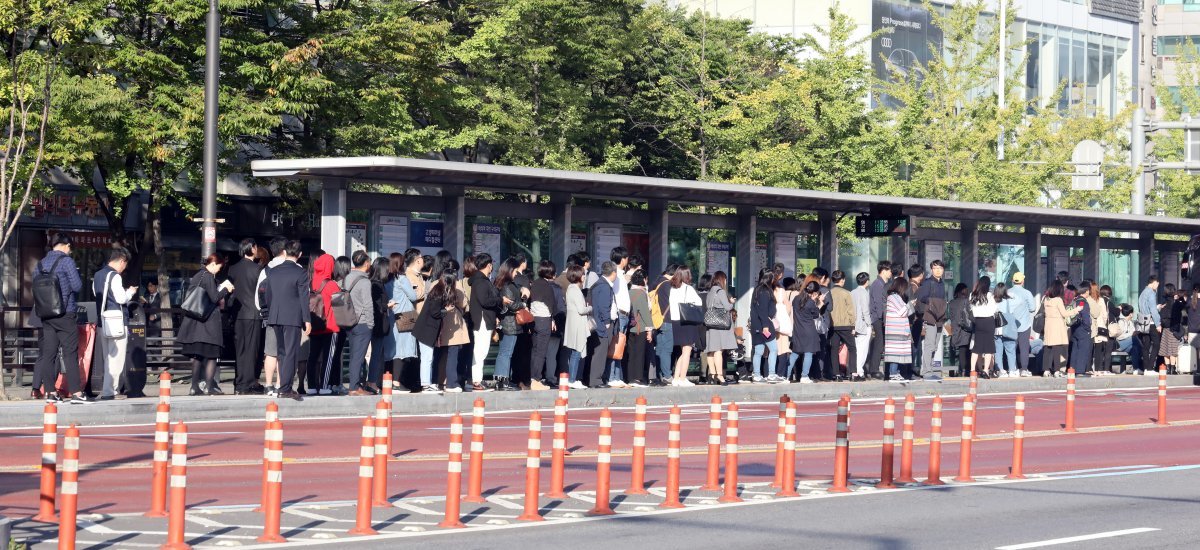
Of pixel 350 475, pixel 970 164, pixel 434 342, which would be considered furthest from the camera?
pixel 970 164

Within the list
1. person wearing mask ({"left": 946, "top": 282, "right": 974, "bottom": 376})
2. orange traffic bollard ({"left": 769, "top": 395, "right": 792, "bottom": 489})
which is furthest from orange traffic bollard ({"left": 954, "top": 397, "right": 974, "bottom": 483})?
person wearing mask ({"left": 946, "top": 282, "right": 974, "bottom": 376})

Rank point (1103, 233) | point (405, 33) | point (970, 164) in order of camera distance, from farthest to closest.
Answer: point (970, 164) → point (1103, 233) → point (405, 33)

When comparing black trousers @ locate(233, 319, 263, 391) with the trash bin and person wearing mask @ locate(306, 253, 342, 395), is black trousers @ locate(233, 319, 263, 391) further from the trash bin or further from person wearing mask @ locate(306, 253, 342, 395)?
the trash bin

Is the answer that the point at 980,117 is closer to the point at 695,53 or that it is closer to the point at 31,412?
the point at 695,53

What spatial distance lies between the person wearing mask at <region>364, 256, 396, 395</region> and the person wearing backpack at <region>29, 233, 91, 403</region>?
3.85 meters

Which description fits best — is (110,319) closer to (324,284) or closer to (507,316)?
(324,284)

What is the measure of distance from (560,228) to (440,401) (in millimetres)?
4980

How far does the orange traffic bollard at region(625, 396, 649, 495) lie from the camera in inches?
464

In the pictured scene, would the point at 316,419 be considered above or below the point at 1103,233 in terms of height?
below

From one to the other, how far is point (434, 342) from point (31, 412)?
17.7 ft

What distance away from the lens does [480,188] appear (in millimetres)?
24078

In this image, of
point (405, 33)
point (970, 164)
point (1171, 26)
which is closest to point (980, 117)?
point (970, 164)

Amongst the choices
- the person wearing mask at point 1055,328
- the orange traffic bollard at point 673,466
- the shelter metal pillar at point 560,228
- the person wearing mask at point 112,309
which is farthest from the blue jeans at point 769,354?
the orange traffic bollard at point 673,466

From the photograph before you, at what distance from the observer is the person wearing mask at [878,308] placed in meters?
27.3
